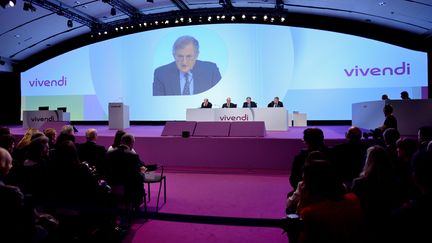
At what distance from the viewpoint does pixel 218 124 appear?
664 cm

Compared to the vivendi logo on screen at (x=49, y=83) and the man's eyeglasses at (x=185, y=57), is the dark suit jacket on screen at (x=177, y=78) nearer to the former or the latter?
the man's eyeglasses at (x=185, y=57)

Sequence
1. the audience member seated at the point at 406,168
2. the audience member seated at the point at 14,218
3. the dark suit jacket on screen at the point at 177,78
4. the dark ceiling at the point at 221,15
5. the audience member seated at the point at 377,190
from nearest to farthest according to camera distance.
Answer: the audience member seated at the point at 14,218 → the audience member seated at the point at 377,190 → the audience member seated at the point at 406,168 → the dark ceiling at the point at 221,15 → the dark suit jacket on screen at the point at 177,78

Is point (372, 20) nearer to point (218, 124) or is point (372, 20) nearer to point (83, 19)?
point (218, 124)

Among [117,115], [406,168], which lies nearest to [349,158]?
[406,168]

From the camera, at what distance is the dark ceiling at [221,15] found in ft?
32.9

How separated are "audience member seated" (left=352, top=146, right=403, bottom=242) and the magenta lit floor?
1088 millimetres

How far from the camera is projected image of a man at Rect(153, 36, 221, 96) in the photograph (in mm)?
11414

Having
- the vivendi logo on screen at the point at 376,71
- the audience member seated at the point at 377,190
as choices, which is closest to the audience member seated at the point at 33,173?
the audience member seated at the point at 377,190

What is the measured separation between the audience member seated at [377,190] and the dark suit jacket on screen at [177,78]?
369 inches

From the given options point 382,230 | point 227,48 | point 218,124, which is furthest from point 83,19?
point 382,230

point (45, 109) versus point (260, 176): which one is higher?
point (45, 109)

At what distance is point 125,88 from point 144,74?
98cm

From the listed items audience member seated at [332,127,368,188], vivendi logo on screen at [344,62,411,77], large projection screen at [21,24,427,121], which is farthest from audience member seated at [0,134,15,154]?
vivendi logo on screen at [344,62,411,77]

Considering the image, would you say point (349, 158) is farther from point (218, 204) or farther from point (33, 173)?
point (33, 173)
